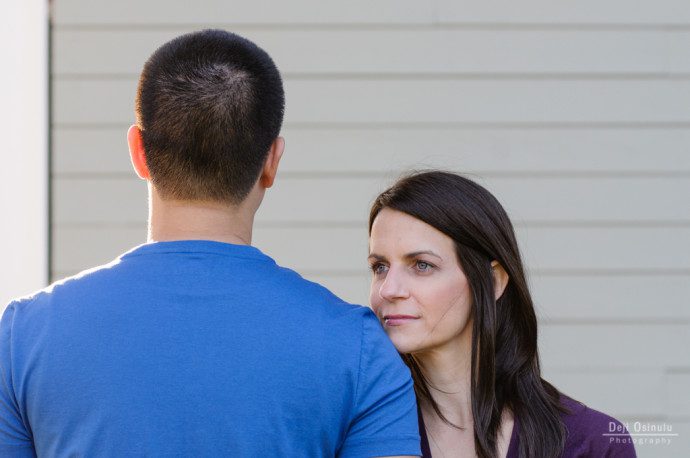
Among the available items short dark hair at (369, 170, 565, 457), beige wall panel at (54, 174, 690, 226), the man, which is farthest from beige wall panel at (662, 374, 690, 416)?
the man

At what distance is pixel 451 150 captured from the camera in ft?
11.6

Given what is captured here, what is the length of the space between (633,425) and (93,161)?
2195 mm

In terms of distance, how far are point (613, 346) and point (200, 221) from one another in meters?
2.38

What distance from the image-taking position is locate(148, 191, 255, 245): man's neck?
152 centimetres

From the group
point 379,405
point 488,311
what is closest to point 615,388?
point 488,311

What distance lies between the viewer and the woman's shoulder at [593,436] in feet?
6.89

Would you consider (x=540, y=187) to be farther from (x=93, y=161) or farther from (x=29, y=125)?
(x=29, y=125)

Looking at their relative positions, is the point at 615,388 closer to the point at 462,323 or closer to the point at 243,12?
the point at 462,323

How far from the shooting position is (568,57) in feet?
11.7

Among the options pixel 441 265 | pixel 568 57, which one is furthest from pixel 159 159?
pixel 568 57

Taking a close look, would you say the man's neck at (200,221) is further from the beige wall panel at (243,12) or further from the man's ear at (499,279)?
the beige wall panel at (243,12)

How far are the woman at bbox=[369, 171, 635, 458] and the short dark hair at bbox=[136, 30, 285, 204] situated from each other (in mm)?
602

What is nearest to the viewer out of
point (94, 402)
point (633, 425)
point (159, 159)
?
point (94, 402)

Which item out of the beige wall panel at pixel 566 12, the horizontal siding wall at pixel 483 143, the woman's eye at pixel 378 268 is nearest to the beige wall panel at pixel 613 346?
the horizontal siding wall at pixel 483 143
